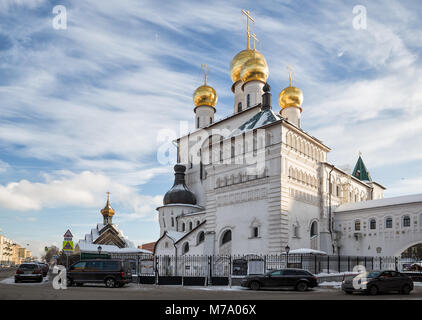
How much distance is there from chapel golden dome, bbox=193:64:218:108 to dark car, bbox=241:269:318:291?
1470 inches

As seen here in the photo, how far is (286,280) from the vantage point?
19078mm

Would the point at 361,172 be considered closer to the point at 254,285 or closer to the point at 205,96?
the point at 205,96

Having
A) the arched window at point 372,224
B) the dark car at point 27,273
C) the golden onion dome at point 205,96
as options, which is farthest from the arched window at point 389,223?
the golden onion dome at point 205,96

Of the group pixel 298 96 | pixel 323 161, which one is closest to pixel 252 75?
pixel 298 96

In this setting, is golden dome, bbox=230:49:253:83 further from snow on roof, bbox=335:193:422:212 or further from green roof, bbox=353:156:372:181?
snow on roof, bbox=335:193:422:212

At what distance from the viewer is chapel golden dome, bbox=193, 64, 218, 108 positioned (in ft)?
179

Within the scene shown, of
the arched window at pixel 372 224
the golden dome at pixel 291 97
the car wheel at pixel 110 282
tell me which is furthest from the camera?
the golden dome at pixel 291 97

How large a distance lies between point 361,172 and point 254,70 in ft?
69.9

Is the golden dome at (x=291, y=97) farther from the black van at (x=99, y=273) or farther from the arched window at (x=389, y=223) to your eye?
the black van at (x=99, y=273)

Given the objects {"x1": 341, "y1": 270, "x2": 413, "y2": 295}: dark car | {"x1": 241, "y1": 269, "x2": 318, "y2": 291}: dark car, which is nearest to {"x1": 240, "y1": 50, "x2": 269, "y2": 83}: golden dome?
{"x1": 241, "y1": 269, "x2": 318, "y2": 291}: dark car

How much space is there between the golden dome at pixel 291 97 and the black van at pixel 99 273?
30187mm

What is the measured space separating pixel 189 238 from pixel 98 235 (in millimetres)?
27802

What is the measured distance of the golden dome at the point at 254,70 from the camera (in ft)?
150

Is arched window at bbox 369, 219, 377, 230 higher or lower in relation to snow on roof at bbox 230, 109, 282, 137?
lower
